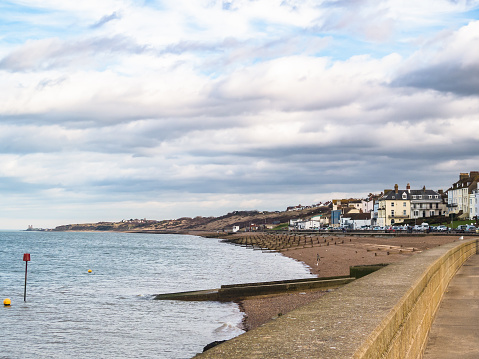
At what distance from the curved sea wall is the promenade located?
0.40 metres

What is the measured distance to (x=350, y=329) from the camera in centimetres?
465

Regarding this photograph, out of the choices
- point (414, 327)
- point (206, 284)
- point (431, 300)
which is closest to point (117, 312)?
point (206, 284)

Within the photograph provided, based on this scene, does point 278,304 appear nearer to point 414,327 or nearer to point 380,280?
point 380,280

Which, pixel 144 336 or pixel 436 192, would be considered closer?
pixel 144 336

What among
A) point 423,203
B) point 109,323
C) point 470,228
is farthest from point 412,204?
point 109,323

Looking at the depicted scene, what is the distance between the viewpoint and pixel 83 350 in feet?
53.4

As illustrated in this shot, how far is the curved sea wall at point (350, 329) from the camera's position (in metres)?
3.94

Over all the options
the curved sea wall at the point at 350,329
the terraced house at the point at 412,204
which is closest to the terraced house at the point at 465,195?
the terraced house at the point at 412,204

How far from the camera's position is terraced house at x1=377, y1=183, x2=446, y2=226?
469 feet

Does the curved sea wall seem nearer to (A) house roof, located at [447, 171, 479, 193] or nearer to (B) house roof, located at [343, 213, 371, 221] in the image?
(A) house roof, located at [447, 171, 479, 193]

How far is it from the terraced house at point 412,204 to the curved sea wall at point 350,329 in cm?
14113

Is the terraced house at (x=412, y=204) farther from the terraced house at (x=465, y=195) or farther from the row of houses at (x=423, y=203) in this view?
the terraced house at (x=465, y=195)

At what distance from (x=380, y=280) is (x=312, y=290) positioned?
1443cm

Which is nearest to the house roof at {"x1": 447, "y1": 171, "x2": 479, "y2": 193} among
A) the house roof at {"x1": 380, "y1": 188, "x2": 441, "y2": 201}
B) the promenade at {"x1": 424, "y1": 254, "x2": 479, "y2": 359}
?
the house roof at {"x1": 380, "y1": 188, "x2": 441, "y2": 201}
